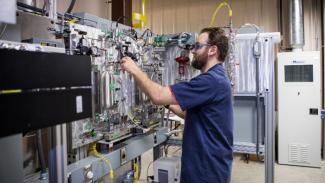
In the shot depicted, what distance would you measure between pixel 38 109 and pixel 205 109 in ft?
3.14

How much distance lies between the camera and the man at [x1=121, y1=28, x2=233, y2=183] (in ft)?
5.10

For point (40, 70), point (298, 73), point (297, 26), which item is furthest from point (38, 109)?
point (297, 26)

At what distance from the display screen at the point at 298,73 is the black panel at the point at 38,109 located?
3871 millimetres

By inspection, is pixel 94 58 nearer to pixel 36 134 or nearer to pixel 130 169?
pixel 36 134

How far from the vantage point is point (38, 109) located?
3.13 feet

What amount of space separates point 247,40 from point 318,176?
2389 mm

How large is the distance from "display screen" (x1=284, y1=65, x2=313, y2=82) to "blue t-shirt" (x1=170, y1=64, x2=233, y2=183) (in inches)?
120

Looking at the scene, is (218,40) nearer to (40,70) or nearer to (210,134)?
(210,134)

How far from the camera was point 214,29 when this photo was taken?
5.93 ft

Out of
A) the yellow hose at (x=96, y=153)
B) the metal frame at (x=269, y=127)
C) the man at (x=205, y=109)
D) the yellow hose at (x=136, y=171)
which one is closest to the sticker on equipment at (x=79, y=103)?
the man at (x=205, y=109)

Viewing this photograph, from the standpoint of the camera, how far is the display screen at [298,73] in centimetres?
423

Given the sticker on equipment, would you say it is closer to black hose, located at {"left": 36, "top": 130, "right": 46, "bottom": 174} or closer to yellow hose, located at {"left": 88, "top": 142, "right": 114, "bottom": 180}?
black hose, located at {"left": 36, "top": 130, "right": 46, "bottom": 174}

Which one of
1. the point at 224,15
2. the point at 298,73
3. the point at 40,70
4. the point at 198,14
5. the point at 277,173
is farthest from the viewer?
the point at 198,14

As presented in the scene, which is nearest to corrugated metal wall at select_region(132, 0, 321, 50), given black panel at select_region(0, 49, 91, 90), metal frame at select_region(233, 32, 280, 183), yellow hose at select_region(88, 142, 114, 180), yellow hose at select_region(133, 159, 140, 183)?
metal frame at select_region(233, 32, 280, 183)
